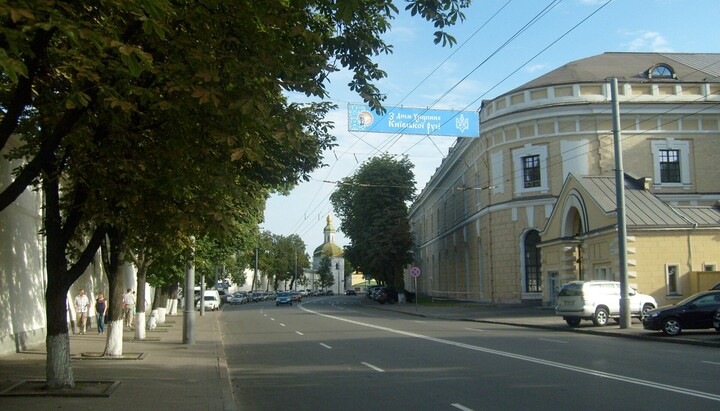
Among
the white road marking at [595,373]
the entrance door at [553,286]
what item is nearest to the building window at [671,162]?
the entrance door at [553,286]

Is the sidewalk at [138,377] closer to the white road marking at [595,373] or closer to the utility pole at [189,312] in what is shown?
the utility pole at [189,312]

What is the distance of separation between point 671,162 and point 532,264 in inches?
431

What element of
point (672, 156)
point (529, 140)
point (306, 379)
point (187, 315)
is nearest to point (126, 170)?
point (306, 379)

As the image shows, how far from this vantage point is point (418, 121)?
2384 cm

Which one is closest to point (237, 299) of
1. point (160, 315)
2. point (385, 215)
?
point (385, 215)

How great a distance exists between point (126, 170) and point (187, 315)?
493 inches

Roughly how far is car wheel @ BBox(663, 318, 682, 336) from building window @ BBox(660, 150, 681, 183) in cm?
2476

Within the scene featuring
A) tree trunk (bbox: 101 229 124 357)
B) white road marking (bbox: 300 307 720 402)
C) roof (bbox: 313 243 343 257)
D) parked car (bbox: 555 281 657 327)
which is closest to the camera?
white road marking (bbox: 300 307 720 402)

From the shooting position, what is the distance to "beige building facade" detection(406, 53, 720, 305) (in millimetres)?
42312

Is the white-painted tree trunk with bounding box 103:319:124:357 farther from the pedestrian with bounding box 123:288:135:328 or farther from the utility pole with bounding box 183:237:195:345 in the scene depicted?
the pedestrian with bounding box 123:288:135:328

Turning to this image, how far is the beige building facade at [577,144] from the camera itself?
1666 inches

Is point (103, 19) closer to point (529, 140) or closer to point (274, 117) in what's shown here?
point (274, 117)

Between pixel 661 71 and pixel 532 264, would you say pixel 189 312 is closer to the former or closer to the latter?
pixel 532 264

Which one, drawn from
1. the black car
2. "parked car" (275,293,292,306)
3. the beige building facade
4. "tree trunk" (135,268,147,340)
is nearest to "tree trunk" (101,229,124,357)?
"tree trunk" (135,268,147,340)
